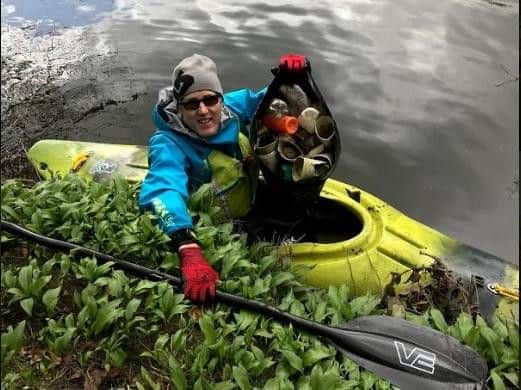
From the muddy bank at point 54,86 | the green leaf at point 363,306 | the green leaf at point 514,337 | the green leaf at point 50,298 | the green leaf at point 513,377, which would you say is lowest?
the muddy bank at point 54,86

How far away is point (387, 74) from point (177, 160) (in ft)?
17.5

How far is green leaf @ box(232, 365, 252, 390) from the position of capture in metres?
2.56

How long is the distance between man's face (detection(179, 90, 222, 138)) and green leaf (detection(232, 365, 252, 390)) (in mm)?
1774

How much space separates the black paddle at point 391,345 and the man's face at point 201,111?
45.9 inches

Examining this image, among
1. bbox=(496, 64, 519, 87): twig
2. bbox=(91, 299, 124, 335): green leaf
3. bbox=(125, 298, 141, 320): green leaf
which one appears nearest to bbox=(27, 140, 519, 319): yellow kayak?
bbox=(125, 298, 141, 320): green leaf

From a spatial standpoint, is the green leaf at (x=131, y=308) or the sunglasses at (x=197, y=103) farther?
the sunglasses at (x=197, y=103)

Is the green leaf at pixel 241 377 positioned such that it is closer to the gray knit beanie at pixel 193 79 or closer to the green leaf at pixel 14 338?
the green leaf at pixel 14 338

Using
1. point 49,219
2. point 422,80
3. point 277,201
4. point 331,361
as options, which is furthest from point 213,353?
point 422,80

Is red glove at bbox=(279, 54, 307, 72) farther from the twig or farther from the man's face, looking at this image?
the twig

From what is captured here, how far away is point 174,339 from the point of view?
2729mm

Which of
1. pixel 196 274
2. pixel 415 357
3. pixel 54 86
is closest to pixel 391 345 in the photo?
pixel 415 357

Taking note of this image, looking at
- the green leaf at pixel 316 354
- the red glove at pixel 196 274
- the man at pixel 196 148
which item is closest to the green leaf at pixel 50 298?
the red glove at pixel 196 274

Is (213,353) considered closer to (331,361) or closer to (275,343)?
(275,343)

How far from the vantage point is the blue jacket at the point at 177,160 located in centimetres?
339
